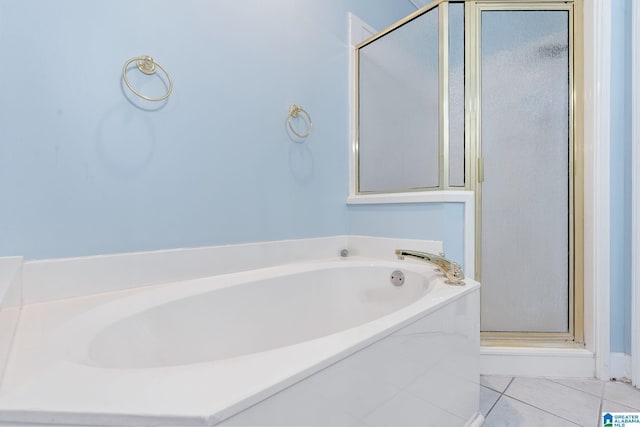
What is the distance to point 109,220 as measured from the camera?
3.30ft

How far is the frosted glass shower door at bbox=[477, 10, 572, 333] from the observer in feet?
5.11

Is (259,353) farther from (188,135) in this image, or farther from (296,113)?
(296,113)

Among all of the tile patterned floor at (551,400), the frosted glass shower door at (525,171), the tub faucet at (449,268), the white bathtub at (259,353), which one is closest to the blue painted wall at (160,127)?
the white bathtub at (259,353)

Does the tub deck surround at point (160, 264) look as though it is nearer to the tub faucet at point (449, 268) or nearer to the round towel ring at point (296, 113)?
the tub faucet at point (449, 268)

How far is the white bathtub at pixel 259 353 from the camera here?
0.41 m

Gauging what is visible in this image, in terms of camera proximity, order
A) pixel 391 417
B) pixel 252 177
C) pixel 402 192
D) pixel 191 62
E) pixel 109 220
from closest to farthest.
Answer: pixel 391 417 < pixel 109 220 < pixel 191 62 < pixel 252 177 < pixel 402 192

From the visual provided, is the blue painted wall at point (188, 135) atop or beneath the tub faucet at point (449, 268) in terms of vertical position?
atop

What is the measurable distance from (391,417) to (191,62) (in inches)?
52.1

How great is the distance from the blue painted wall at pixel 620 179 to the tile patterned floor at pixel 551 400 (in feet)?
0.74

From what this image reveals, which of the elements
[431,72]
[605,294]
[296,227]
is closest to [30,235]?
[296,227]

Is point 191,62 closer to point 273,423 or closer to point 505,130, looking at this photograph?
point 273,423

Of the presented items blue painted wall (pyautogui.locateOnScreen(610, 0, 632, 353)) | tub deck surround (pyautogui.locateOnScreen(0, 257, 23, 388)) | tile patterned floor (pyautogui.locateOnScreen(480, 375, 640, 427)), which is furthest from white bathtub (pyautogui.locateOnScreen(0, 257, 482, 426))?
blue painted wall (pyautogui.locateOnScreen(610, 0, 632, 353))

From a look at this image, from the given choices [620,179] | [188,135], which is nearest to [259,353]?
[188,135]

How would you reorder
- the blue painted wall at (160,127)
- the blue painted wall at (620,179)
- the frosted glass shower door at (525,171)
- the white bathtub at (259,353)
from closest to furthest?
the white bathtub at (259,353) → the blue painted wall at (160,127) → the blue painted wall at (620,179) → the frosted glass shower door at (525,171)
